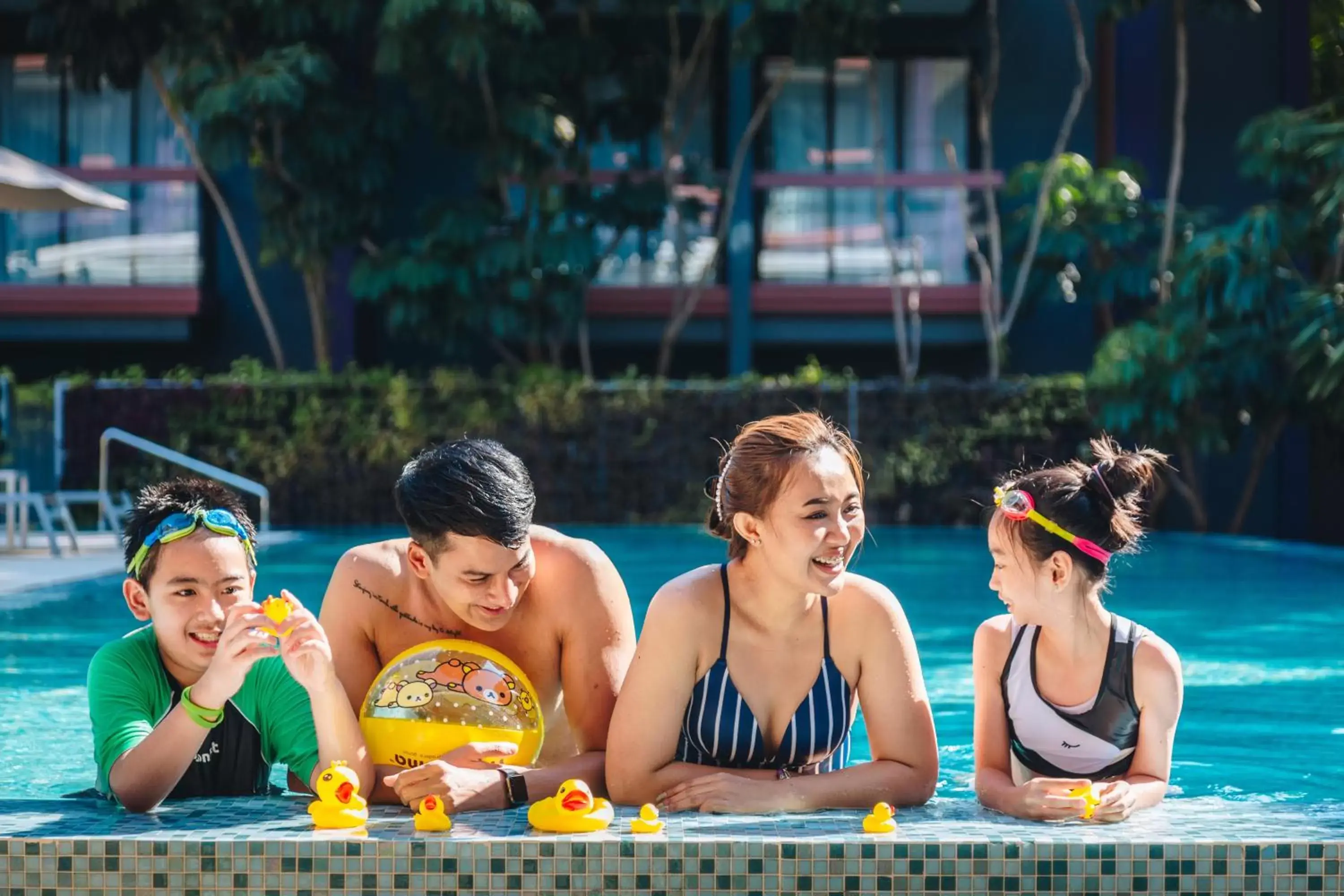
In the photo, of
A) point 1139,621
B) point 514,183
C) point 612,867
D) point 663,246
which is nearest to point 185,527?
point 612,867

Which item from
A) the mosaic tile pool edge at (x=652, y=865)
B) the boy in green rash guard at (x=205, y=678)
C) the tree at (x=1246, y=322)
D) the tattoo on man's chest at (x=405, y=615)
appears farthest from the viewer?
the tree at (x=1246, y=322)

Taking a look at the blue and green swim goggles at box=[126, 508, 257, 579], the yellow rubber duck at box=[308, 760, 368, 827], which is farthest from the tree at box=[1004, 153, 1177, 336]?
the yellow rubber duck at box=[308, 760, 368, 827]

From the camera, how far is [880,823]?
307cm

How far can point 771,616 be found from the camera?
338 centimetres

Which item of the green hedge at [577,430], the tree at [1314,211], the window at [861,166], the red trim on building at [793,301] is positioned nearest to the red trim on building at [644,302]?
the red trim on building at [793,301]

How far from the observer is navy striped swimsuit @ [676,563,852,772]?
339 cm

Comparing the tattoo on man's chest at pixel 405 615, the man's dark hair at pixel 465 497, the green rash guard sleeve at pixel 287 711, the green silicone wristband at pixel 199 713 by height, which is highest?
the man's dark hair at pixel 465 497

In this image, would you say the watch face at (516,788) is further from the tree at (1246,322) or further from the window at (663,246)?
the window at (663,246)

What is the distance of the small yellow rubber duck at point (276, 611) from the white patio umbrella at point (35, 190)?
838 centimetres

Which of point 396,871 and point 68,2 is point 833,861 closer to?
point 396,871

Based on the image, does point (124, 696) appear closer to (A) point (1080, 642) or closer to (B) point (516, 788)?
(B) point (516, 788)

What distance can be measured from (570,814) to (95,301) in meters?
17.2

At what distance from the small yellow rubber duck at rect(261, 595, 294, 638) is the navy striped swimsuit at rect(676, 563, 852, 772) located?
88cm

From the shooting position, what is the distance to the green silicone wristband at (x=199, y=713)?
3141 mm
